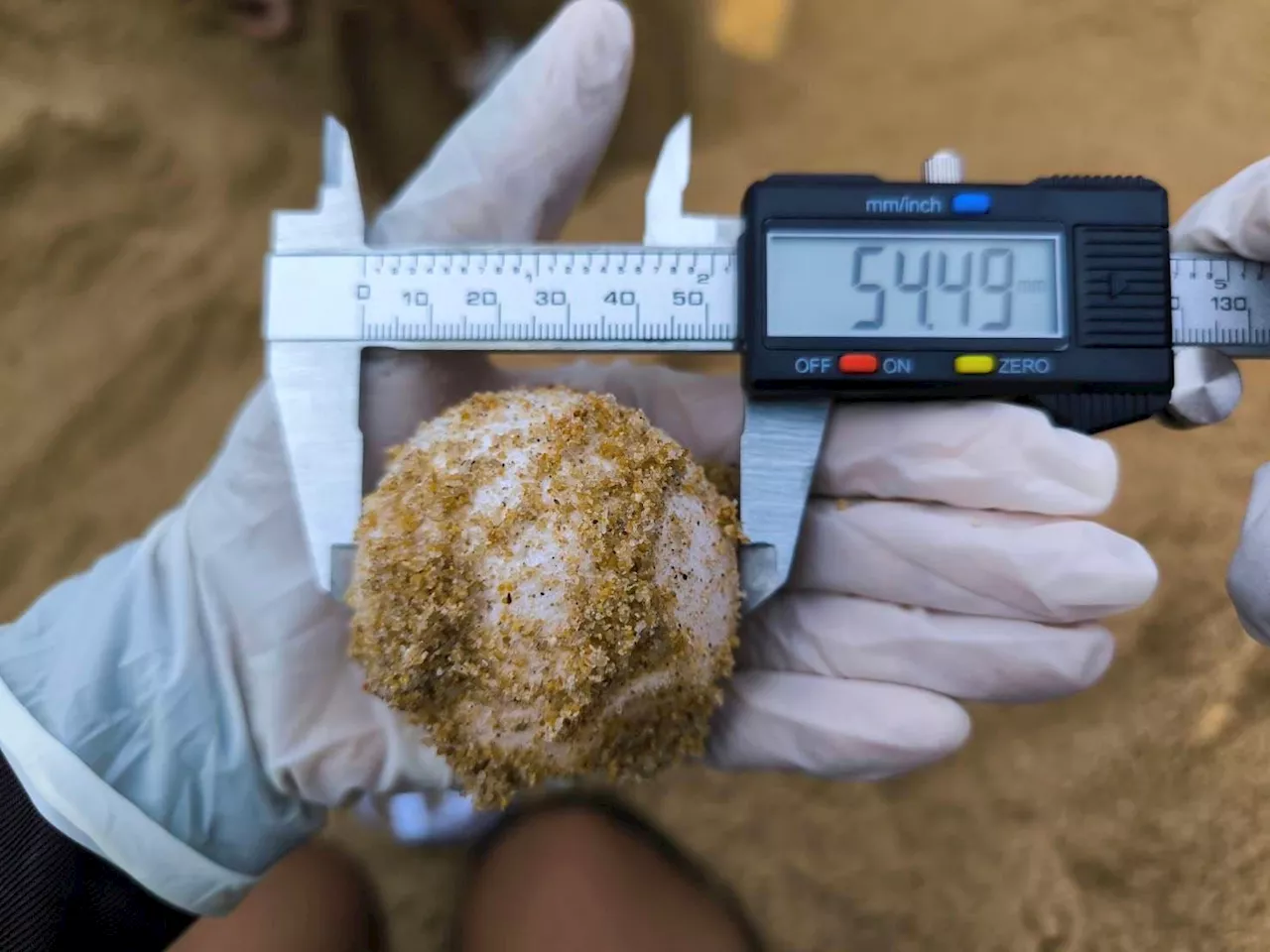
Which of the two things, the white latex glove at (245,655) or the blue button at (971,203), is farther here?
the white latex glove at (245,655)

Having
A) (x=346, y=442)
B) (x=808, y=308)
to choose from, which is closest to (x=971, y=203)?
(x=808, y=308)

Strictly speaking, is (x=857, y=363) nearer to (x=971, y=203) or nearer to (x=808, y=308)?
(x=808, y=308)

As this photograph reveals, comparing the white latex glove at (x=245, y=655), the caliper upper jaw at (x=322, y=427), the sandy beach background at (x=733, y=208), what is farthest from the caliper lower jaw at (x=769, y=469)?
the sandy beach background at (x=733, y=208)

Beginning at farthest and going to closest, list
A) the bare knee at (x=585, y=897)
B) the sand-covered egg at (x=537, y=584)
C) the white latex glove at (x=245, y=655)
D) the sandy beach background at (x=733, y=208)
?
the sandy beach background at (x=733, y=208), the bare knee at (x=585, y=897), the white latex glove at (x=245, y=655), the sand-covered egg at (x=537, y=584)

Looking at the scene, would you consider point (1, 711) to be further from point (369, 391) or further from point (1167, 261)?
point (1167, 261)

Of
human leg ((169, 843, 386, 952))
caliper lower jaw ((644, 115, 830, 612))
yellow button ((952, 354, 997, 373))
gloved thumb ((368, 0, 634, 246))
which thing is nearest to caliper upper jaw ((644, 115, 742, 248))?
caliper lower jaw ((644, 115, 830, 612))

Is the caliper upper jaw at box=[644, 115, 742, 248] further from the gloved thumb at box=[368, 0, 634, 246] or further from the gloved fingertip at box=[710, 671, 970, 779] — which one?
the gloved fingertip at box=[710, 671, 970, 779]

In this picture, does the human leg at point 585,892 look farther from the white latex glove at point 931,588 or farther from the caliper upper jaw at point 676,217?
the caliper upper jaw at point 676,217
